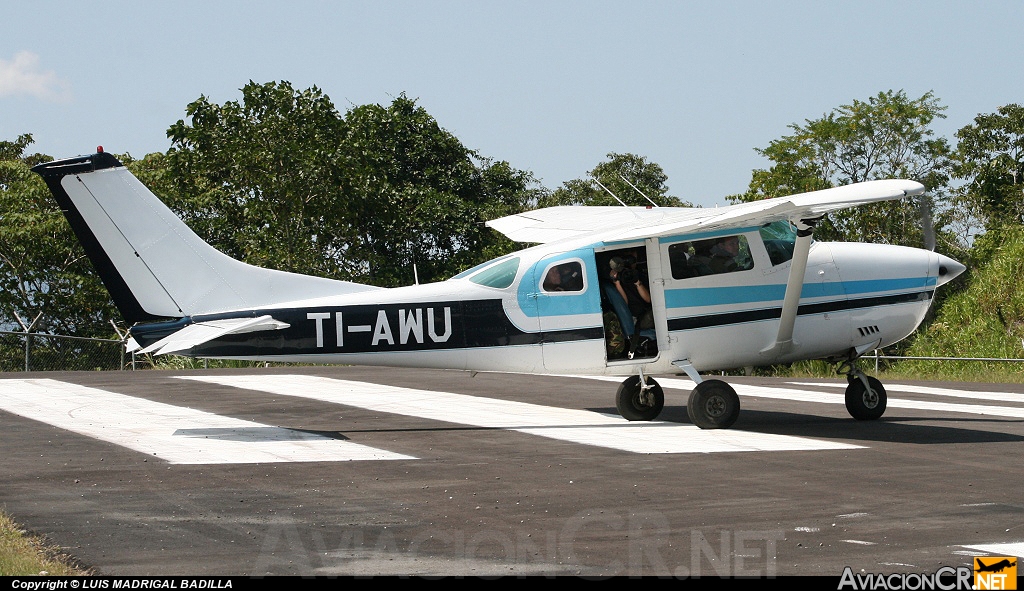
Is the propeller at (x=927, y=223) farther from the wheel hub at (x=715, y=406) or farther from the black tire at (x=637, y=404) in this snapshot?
the black tire at (x=637, y=404)

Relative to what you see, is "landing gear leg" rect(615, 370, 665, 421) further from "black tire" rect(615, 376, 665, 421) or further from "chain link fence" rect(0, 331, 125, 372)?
"chain link fence" rect(0, 331, 125, 372)

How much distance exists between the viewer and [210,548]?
674 cm

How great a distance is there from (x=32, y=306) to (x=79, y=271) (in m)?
1.94

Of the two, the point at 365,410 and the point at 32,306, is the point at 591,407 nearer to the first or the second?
the point at 365,410

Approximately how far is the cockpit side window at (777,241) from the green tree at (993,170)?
29.0 metres

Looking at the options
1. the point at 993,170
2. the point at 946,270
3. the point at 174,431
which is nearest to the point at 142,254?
the point at 174,431

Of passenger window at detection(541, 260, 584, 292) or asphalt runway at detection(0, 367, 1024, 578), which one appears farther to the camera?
passenger window at detection(541, 260, 584, 292)

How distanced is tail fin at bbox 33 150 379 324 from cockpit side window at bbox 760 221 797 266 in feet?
19.1

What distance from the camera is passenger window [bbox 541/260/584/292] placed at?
13.5 metres

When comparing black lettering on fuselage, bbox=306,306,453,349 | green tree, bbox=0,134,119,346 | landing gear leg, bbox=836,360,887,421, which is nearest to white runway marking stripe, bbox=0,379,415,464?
black lettering on fuselage, bbox=306,306,453,349

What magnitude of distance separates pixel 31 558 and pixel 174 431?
682cm

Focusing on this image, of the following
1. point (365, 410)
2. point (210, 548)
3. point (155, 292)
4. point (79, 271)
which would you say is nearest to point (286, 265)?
point (79, 271)

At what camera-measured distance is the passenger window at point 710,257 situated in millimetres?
13586

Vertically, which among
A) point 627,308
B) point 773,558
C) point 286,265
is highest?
point 286,265
